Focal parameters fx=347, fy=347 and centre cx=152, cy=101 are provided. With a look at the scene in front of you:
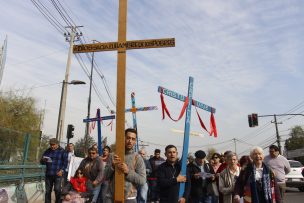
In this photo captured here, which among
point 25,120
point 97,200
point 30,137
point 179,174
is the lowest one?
point 97,200

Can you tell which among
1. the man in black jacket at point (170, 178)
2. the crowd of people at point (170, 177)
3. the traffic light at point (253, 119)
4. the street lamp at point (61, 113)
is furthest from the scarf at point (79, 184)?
the traffic light at point (253, 119)

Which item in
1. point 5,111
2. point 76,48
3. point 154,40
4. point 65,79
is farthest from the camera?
point 5,111

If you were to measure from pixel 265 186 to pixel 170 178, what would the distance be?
4.52 feet

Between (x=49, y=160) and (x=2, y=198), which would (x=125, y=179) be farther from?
(x=49, y=160)

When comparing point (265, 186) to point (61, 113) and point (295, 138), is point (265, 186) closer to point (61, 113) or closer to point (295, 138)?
point (61, 113)

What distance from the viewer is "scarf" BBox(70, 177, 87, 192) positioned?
654cm

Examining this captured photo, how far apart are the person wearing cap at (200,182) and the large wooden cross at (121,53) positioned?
146 inches

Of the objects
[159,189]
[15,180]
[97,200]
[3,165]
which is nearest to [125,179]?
[159,189]

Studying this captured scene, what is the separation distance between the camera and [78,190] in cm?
651

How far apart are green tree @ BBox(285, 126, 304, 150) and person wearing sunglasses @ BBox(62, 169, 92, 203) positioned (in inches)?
3553

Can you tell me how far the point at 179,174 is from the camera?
209 inches

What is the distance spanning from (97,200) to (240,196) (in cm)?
307

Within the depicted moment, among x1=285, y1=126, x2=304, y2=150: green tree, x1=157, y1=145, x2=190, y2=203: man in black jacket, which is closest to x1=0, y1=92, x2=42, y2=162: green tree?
x1=157, y1=145, x2=190, y2=203: man in black jacket

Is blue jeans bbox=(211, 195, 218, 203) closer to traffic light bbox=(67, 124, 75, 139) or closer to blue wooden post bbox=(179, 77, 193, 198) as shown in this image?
blue wooden post bbox=(179, 77, 193, 198)
